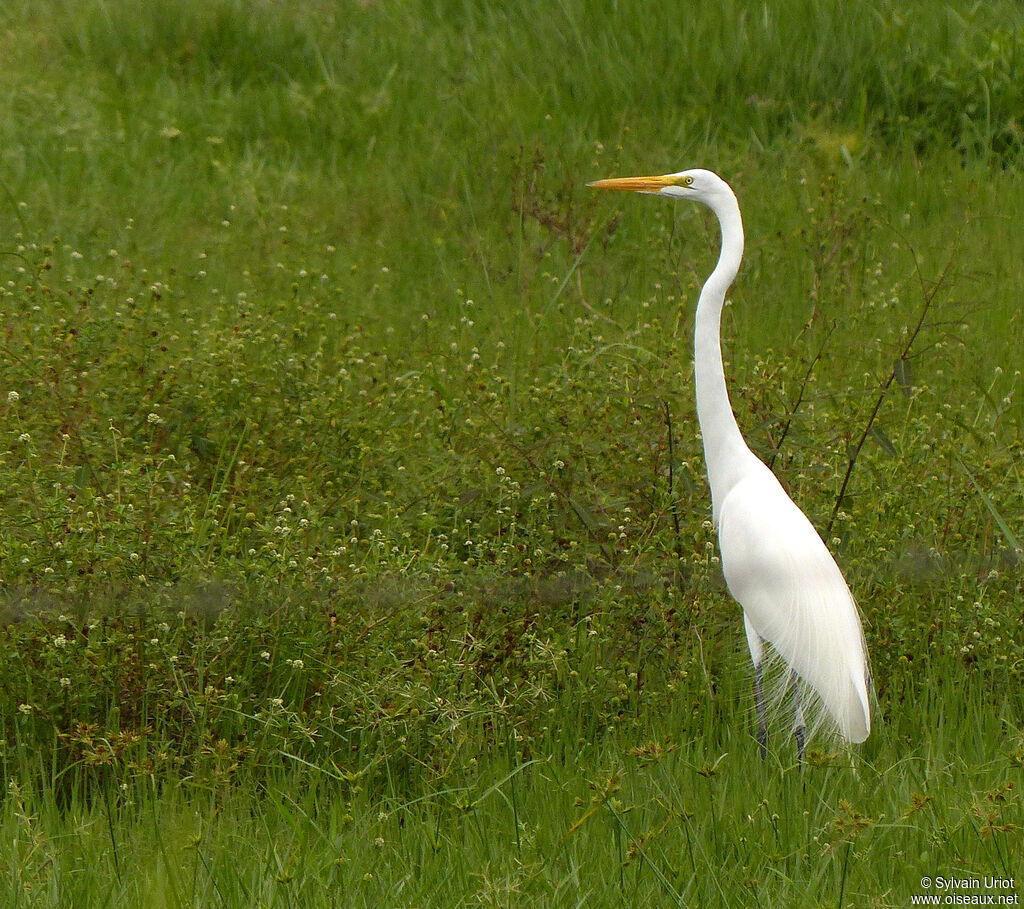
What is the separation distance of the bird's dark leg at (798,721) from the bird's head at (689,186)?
4.07 ft

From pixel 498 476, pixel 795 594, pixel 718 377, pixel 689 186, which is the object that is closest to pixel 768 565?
pixel 795 594

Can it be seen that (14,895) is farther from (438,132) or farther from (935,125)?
(935,125)

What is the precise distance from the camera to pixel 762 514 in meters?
3.40

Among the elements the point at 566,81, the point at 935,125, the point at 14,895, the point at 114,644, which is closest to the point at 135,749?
the point at 114,644

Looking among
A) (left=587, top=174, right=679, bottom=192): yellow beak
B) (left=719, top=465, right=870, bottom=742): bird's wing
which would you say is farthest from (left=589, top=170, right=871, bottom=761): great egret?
(left=587, top=174, right=679, bottom=192): yellow beak

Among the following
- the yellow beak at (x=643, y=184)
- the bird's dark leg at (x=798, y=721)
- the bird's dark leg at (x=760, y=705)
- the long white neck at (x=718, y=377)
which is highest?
the yellow beak at (x=643, y=184)

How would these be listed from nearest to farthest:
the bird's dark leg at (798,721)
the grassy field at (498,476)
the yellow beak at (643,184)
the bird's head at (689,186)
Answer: the grassy field at (498,476) → the bird's dark leg at (798,721) → the bird's head at (689,186) → the yellow beak at (643,184)

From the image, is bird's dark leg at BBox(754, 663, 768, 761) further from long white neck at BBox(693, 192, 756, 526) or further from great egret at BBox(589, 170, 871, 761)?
long white neck at BBox(693, 192, 756, 526)

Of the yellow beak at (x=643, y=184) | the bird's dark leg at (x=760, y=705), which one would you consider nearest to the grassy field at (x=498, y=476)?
the bird's dark leg at (x=760, y=705)

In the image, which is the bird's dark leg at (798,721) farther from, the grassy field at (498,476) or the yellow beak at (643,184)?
the yellow beak at (643,184)

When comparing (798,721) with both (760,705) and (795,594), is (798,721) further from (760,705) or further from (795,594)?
(795,594)

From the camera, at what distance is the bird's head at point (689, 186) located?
3.57 meters

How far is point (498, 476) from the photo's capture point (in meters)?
3.82

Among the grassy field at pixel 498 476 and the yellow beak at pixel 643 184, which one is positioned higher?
the yellow beak at pixel 643 184
